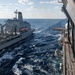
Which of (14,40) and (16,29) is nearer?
(14,40)

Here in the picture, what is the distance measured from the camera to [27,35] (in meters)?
86.2

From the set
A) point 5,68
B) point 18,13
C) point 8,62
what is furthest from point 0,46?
point 18,13

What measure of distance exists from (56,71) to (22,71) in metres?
5.72

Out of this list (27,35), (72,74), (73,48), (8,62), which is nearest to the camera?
(72,74)

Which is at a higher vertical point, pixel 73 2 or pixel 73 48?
pixel 73 2

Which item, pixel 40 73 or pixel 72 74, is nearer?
pixel 72 74

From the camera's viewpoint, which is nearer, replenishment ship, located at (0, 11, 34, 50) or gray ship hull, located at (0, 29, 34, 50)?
gray ship hull, located at (0, 29, 34, 50)

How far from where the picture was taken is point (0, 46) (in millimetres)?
56531

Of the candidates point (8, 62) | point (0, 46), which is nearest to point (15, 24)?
point (0, 46)

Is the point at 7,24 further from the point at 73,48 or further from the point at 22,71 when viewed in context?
the point at 73,48

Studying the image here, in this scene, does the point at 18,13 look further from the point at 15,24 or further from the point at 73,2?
the point at 73,2

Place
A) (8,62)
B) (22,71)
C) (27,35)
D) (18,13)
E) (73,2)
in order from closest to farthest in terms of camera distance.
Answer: (73,2) → (22,71) → (8,62) → (27,35) → (18,13)

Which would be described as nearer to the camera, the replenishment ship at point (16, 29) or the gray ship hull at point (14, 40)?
the gray ship hull at point (14, 40)

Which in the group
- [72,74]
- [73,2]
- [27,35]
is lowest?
A: [27,35]
